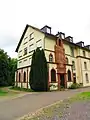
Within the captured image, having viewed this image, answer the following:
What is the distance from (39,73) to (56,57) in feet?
17.0

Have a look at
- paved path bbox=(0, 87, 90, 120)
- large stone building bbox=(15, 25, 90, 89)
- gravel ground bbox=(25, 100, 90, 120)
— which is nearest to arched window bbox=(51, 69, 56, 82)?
large stone building bbox=(15, 25, 90, 89)

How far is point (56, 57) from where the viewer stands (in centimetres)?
2700

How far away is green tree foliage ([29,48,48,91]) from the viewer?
23.3 meters

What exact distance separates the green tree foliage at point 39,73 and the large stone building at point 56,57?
147 cm

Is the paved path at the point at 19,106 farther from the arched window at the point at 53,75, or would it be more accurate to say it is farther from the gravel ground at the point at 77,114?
the arched window at the point at 53,75

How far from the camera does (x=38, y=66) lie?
78.3 ft

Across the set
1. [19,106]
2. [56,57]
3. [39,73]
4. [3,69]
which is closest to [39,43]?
[56,57]

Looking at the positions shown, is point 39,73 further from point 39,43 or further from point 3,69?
point 3,69

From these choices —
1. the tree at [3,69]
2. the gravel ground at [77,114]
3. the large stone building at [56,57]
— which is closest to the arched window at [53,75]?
the large stone building at [56,57]

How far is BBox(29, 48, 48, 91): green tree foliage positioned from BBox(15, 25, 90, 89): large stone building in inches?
57.8

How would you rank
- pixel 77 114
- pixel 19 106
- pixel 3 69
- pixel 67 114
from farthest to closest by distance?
pixel 3 69 < pixel 19 106 < pixel 67 114 < pixel 77 114

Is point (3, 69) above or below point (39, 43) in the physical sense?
below

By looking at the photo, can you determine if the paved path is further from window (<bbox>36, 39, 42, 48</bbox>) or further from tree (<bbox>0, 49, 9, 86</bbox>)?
tree (<bbox>0, 49, 9, 86</bbox>)

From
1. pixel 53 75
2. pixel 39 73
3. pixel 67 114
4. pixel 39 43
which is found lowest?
pixel 67 114
